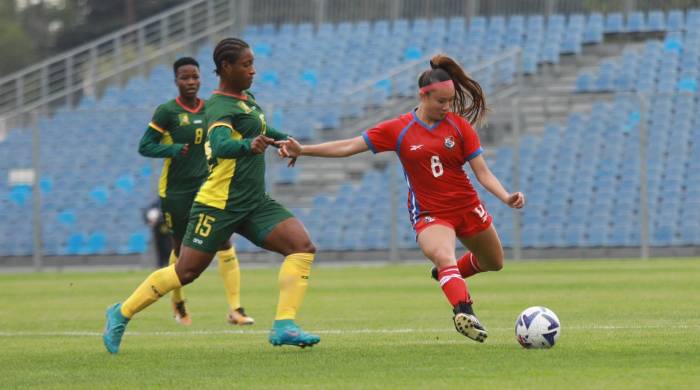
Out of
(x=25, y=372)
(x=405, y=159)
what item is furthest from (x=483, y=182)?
(x=25, y=372)

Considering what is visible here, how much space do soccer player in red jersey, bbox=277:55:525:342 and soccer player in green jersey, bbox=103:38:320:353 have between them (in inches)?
16.0

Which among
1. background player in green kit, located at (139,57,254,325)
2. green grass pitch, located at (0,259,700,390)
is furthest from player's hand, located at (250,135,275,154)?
background player in green kit, located at (139,57,254,325)

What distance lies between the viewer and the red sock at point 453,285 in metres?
9.20

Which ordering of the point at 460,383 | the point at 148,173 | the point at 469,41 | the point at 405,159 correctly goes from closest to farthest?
the point at 460,383 < the point at 405,159 < the point at 148,173 < the point at 469,41

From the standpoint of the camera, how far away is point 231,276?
12859mm

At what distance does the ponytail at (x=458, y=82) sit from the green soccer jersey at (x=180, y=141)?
3.26m

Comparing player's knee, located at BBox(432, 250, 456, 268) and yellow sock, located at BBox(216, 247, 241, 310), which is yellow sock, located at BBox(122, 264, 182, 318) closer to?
player's knee, located at BBox(432, 250, 456, 268)

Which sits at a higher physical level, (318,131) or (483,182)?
(483,182)

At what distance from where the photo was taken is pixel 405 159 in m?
9.81

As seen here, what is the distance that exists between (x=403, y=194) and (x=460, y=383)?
19758 mm

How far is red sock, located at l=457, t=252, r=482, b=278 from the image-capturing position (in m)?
10.5

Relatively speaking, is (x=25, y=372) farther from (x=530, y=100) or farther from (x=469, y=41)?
(x=469, y=41)

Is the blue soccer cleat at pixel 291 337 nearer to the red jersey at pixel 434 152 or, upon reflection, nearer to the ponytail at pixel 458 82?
the red jersey at pixel 434 152

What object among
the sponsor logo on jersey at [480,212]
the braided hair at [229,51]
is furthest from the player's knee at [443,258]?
the braided hair at [229,51]
